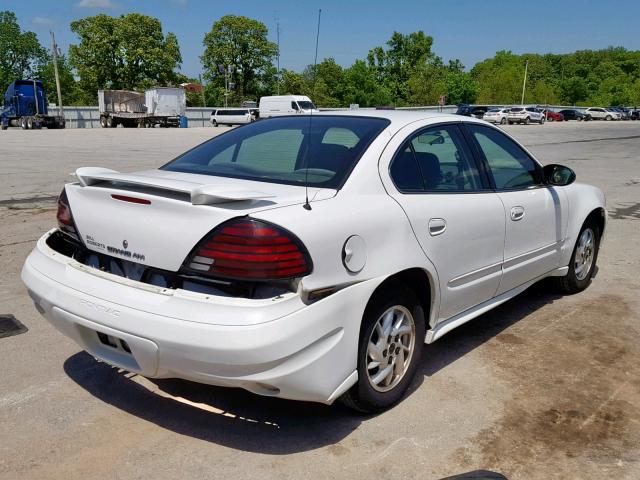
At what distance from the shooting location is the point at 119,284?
274 centimetres

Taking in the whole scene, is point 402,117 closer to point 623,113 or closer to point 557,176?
point 557,176

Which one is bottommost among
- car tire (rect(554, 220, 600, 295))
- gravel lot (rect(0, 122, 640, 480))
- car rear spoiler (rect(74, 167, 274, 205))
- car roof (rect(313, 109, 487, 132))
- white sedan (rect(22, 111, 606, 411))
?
gravel lot (rect(0, 122, 640, 480))

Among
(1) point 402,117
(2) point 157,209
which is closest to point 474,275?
(1) point 402,117

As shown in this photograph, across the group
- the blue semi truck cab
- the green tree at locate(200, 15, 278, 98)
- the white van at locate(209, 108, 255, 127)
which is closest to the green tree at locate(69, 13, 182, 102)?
the green tree at locate(200, 15, 278, 98)

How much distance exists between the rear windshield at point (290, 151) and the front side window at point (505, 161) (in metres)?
0.94

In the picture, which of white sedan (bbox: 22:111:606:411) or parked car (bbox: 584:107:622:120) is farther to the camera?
parked car (bbox: 584:107:622:120)

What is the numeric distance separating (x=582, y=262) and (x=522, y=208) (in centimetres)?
154

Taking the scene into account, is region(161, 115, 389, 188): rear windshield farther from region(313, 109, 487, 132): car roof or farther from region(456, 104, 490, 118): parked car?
region(456, 104, 490, 118): parked car

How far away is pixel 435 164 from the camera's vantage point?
3596 mm

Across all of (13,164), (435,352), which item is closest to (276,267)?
(435,352)

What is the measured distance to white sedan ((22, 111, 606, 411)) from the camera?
2506mm

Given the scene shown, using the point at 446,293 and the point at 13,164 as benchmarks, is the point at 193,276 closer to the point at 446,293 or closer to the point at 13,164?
the point at 446,293

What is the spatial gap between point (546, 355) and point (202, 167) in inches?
99.6

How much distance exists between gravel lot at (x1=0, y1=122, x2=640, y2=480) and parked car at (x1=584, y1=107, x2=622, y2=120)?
75.3 meters
